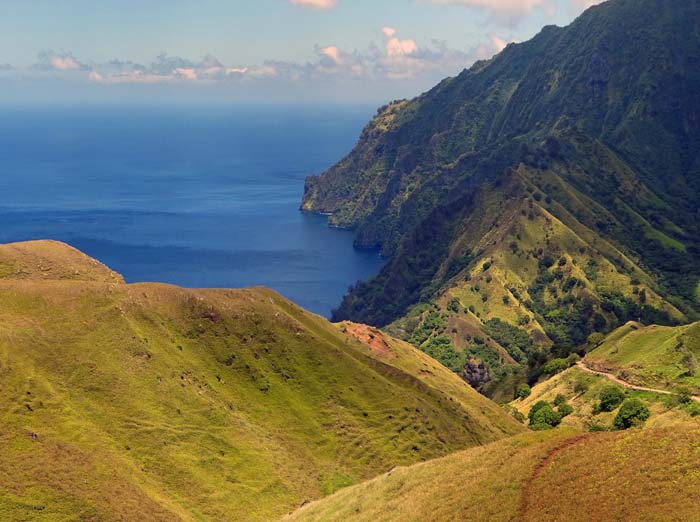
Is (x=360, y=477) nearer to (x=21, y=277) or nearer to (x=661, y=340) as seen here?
(x=21, y=277)

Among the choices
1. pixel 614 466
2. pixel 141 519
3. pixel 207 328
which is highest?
pixel 614 466

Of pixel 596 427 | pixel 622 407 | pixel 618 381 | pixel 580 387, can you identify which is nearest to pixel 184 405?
pixel 596 427

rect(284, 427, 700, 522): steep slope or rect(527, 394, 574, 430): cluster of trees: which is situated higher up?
rect(284, 427, 700, 522): steep slope

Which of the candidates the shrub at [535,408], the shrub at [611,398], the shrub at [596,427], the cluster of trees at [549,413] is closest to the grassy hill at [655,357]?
the shrub at [611,398]

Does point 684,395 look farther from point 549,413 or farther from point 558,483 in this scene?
point 558,483

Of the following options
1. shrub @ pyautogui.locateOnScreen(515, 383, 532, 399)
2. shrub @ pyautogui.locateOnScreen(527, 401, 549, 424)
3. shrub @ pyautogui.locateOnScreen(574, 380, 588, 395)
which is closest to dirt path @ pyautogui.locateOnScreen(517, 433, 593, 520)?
shrub @ pyautogui.locateOnScreen(527, 401, 549, 424)

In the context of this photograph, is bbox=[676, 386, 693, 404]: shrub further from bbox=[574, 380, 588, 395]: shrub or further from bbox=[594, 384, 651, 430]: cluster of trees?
bbox=[574, 380, 588, 395]: shrub

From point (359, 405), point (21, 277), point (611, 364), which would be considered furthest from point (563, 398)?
point (21, 277)
